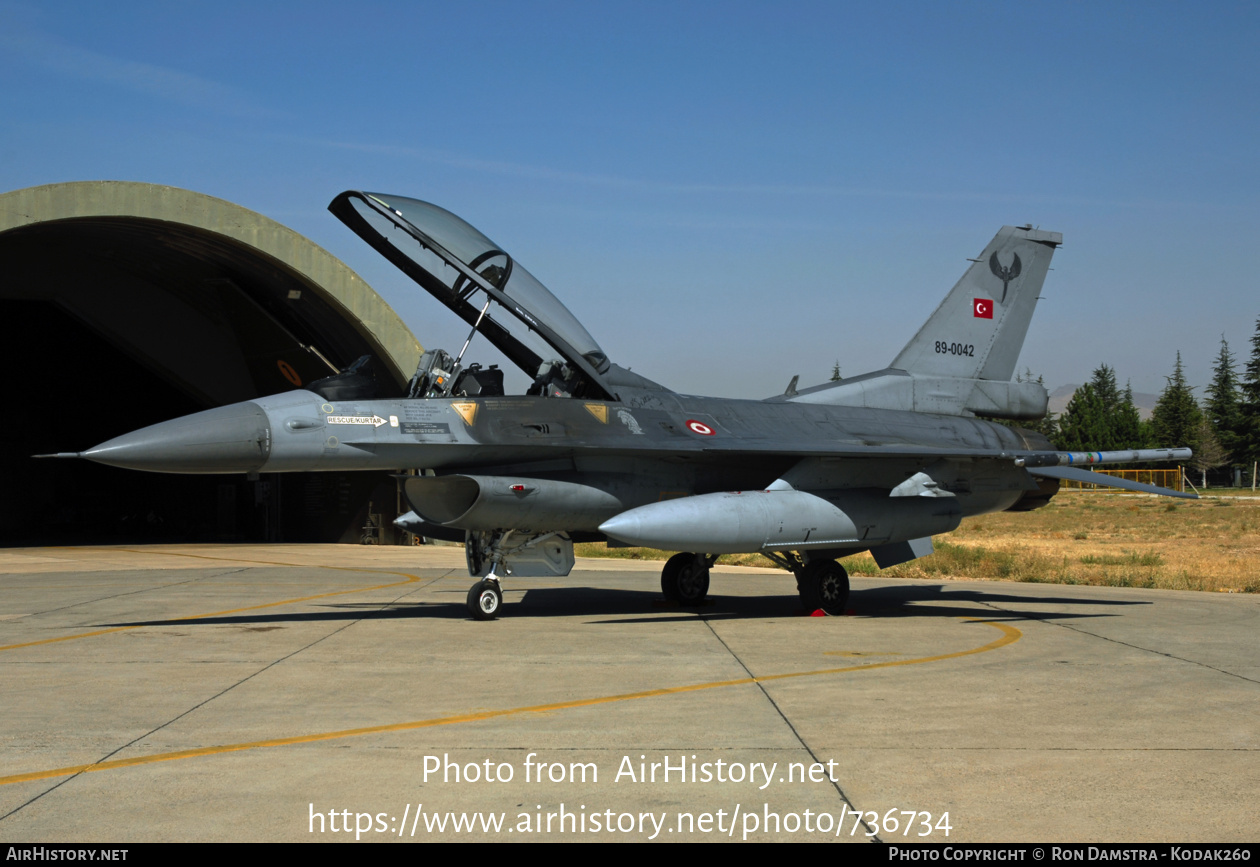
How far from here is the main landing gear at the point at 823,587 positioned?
13086mm

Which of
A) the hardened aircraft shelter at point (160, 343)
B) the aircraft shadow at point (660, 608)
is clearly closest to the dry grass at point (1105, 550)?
the aircraft shadow at point (660, 608)

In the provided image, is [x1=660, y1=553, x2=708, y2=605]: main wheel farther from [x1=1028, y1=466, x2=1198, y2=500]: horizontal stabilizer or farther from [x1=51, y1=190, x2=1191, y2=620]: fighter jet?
[x1=1028, y1=466, x2=1198, y2=500]: horizontal stabilizer

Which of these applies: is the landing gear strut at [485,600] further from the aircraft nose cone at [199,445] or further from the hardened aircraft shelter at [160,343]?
the hardened aircraft shelter at [160,343]

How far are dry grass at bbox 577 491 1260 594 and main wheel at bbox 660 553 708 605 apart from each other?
25.5 feet

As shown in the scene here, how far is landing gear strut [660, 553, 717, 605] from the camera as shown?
13.8 metres

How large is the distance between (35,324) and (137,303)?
4.82 metres

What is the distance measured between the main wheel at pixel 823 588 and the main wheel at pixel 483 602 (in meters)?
3.98

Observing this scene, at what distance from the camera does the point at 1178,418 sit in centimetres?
9038

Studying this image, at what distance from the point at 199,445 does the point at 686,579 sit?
21.2ft

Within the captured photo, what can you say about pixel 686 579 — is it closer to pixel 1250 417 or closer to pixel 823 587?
pixel 823 587

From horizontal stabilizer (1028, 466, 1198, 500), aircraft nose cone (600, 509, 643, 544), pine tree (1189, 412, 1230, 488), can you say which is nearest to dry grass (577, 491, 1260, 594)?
horizontal stabilizer (1028, 466, 1198, 500)

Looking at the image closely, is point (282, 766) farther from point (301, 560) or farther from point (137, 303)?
point (137, 303)
